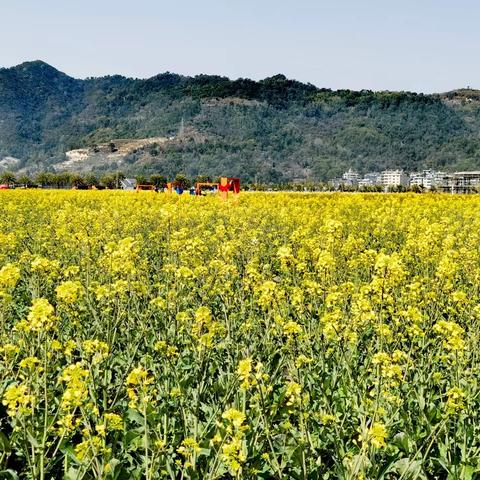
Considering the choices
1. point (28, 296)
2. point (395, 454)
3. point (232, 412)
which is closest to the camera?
point (232, 412)


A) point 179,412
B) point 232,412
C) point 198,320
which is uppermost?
point 198,320

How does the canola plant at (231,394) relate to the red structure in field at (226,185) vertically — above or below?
below

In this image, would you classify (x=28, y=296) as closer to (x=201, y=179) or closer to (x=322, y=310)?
(x=322, y=310)

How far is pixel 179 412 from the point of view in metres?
4.23

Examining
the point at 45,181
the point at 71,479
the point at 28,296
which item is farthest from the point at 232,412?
the point at 45,181

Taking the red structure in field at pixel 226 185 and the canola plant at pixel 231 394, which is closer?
the canola plant at pixel 231 394

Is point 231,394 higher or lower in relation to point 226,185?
lower

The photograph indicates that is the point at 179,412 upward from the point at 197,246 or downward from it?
downward

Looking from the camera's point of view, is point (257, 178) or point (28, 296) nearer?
point (28, 296)

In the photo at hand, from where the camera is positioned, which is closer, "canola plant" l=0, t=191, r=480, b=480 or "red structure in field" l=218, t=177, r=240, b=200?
"canola plant" l=0, t=191, r=480, b=480

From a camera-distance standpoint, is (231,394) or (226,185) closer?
(231,394)

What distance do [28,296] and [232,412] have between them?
551cm

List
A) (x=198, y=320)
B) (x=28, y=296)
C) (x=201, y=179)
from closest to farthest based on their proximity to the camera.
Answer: (x=198, y=320) < (x=28, y=296) < (x=201, y=179)

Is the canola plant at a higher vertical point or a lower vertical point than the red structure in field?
lower
